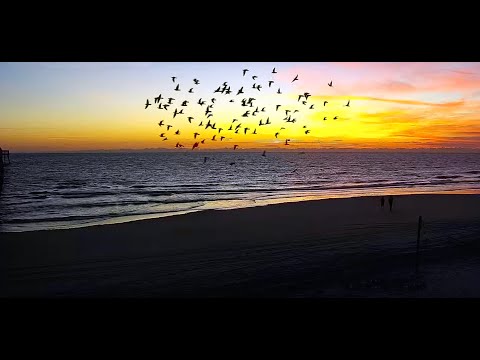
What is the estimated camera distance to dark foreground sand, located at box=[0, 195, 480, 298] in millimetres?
4902

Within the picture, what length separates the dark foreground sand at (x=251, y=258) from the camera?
4902 mm

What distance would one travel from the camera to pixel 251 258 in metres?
6.32

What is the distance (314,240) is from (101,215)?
7156 mm

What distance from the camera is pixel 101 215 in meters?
11.9
